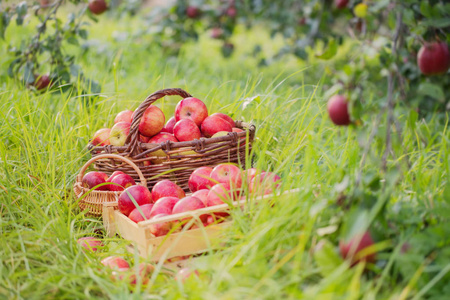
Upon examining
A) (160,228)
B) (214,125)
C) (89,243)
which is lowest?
(89,243)

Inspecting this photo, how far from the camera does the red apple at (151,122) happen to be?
224 cm

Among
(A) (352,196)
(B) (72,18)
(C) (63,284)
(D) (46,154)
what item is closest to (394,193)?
(A) (352,196)

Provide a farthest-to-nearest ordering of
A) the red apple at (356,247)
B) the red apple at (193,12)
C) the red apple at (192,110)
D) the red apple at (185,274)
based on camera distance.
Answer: the red apple at (193,12) < the red apple at (192,110) < the red apple at (185,274) < the red apple at (356,247)

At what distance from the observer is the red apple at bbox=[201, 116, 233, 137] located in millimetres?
2279

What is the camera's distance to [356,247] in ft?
3.94

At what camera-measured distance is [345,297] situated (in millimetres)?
1097

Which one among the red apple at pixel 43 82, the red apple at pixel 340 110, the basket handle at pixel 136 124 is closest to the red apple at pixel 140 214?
the basket handle at pixel 136 124

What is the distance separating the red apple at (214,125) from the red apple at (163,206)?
1.90 ft

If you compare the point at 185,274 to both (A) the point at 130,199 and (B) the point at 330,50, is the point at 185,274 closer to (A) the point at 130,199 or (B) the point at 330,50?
(A) the point at 130,199

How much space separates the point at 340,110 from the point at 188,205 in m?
0.67

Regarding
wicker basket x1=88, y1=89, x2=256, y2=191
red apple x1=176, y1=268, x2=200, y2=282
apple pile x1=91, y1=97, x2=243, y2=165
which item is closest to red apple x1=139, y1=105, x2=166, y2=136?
apple pile x1=91, y1=97, x2=243, y2=165

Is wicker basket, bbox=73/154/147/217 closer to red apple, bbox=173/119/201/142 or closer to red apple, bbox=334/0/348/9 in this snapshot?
red apple, bbox=173/119/201/142

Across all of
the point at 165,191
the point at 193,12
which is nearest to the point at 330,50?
the point at 165,191

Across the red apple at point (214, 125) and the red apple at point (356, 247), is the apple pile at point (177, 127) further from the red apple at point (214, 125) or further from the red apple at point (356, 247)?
the red apple at point (356, 247)
